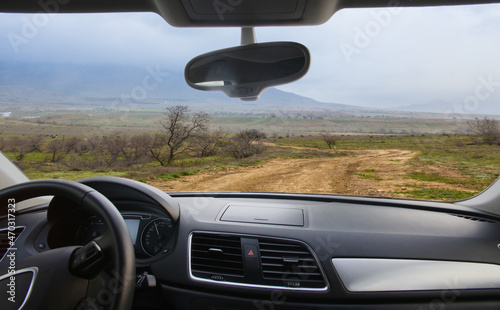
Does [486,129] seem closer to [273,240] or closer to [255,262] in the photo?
[273,240]

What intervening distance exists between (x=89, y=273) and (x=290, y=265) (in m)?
1.17

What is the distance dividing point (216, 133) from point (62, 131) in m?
1.74

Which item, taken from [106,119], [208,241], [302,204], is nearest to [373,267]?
[302,204]

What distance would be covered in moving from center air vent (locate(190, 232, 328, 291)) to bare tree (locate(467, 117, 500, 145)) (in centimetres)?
217

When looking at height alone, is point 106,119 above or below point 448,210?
above

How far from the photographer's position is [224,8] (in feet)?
6.70

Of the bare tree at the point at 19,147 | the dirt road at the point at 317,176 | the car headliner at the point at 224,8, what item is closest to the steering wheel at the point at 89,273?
the car headliner at the point at 224,8

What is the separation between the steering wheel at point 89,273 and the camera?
1.27 metres

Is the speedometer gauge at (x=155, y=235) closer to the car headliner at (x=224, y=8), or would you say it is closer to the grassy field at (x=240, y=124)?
the car headliner at (x=224, y=8)

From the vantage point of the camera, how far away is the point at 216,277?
2062mm

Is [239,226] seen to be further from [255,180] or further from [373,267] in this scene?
[255,180]

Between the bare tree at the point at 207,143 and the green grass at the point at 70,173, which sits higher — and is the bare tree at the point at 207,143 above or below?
above

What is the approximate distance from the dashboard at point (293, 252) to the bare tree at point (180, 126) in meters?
1.67

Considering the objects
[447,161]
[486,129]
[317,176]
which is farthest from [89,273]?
[486,129]
